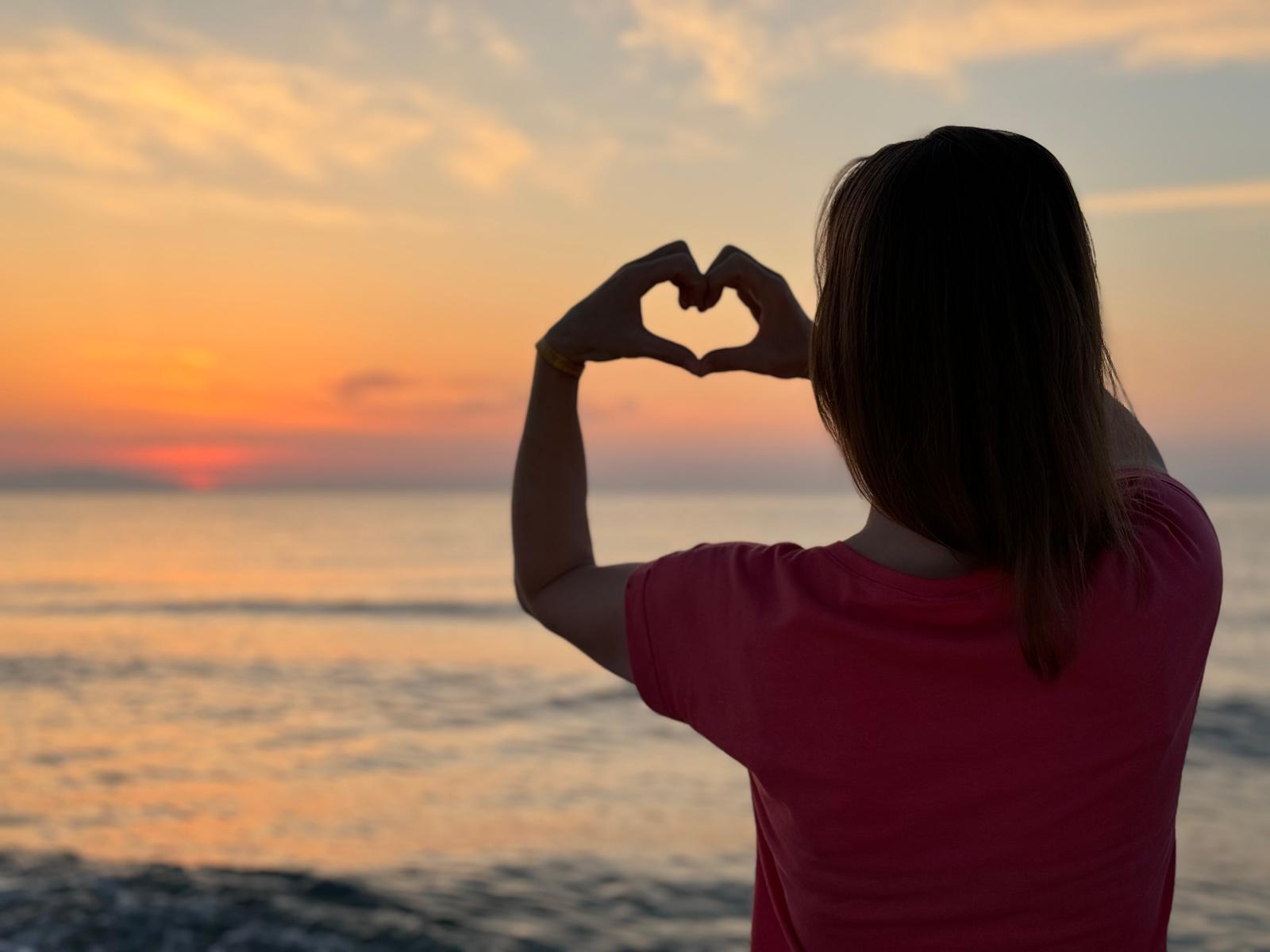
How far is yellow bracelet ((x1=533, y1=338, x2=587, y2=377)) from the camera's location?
4.64 feet

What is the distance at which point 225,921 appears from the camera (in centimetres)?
621

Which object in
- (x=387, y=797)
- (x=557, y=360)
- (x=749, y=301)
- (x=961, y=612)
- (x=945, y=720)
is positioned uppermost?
(x=749, y=301)

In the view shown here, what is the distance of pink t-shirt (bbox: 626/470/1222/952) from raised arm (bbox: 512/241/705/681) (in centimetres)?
17

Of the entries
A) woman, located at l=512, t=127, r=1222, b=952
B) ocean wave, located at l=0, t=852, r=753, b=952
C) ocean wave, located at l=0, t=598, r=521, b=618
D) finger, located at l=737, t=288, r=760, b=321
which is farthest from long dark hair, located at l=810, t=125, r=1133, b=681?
ocean wave, located at l=0, t=598, r=521, b=618

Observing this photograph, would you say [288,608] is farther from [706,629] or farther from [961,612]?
[961,612]

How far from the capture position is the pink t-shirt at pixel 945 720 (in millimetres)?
1178

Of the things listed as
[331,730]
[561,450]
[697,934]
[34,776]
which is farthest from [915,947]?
[331,730]

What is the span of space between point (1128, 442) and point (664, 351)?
0.58m

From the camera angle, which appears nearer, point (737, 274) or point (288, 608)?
point (737, 274)

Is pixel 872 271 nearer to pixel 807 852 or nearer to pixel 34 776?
pixel 807 852

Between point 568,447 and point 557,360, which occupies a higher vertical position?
point 557,360

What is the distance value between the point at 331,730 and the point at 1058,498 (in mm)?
12640

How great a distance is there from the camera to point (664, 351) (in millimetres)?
1415

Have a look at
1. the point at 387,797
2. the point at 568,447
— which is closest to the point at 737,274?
the point at 568,447
